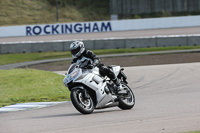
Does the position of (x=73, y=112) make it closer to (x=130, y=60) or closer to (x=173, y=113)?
(x=173, y=113)

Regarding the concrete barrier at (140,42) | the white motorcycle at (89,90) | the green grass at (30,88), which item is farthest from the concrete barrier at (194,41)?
the white motorcycle at (89,90)

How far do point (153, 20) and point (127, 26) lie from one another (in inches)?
103

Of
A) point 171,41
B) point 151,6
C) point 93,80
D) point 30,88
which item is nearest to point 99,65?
point 93,80

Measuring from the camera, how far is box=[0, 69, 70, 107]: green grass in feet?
40.3

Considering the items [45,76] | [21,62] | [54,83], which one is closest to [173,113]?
[54,83]

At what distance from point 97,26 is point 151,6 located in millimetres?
21905

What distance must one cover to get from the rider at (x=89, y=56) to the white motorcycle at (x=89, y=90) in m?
0.08

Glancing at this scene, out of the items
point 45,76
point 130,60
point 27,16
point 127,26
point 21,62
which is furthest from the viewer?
point 27,16

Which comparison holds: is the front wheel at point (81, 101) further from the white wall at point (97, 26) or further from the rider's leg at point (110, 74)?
the white wall at point (97, 26)

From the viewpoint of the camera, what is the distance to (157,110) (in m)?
8.79

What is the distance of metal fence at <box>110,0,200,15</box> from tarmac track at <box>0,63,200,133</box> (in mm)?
47327

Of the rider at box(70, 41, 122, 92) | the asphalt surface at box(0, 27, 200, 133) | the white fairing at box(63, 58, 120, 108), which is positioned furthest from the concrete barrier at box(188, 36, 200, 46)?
the white fairing at box(63, 58, 120, 108)

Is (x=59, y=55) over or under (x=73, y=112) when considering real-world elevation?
under

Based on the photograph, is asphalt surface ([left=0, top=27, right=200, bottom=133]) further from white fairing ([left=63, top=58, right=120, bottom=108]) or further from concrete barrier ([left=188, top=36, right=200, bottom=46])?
concrete barrier ([left=188, top=36, right=200, bottom=46])
